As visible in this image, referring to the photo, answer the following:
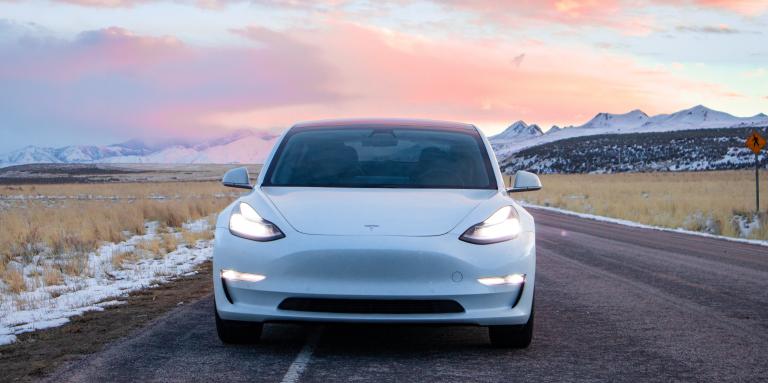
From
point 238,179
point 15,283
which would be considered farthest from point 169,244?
point 238,179

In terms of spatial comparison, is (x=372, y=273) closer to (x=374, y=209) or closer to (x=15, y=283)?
(x=374, y=209)

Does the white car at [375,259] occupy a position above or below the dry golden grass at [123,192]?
above

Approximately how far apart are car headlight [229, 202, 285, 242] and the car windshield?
701 mm

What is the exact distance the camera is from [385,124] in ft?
21.6

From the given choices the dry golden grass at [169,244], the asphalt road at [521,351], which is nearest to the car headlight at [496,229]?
the asphalt road at [521,351]

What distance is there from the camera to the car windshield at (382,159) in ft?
19.4

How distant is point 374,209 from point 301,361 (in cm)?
105

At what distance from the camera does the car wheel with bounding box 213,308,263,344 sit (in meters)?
5.22

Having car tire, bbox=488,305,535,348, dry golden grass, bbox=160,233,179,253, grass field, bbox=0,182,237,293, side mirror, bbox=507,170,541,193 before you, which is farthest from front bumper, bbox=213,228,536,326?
dry golden grass, bbox=160,233,179,253

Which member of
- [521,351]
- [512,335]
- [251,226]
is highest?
[251,226]

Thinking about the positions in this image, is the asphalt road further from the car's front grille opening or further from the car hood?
the car hood

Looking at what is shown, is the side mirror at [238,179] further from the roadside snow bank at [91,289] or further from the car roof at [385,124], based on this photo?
the roadside snow bank at [91,289]

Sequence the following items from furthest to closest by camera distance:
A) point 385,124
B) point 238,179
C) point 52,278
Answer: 1. point 52,278
2. point 385,124
3. point 238,179

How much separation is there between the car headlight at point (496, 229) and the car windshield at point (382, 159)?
25.7 inches
